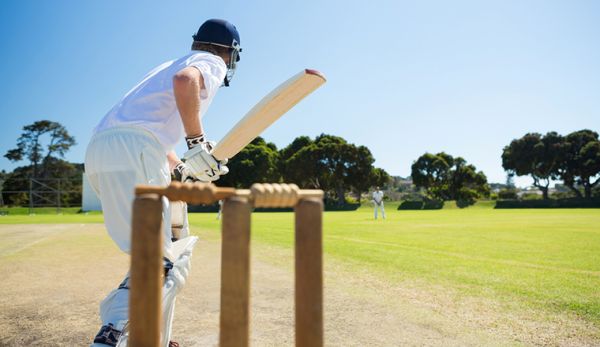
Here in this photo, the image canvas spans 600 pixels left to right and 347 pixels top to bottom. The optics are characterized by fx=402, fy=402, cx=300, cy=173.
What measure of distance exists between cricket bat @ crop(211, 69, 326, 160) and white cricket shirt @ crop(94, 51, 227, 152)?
27cm

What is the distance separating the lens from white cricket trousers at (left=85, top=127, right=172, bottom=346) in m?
2.07

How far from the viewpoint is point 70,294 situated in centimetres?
452

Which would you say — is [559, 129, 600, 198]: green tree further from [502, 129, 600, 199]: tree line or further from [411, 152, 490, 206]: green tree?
[411, 152, 490, 206]: green tree

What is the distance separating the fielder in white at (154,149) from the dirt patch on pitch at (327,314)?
1125mm

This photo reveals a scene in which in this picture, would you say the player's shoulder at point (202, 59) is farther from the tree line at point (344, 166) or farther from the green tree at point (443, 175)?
the green tree at point (443, 175)

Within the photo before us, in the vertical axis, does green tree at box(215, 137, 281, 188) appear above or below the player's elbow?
above

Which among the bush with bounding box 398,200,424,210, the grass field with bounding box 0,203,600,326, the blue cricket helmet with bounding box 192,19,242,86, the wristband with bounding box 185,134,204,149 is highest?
the blue cricket helmet with bounding box 192,19,242,86

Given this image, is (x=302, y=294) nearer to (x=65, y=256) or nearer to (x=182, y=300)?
(x=182, y=300)

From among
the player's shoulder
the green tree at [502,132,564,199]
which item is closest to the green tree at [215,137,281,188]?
the green tree at [502,132,564,199]

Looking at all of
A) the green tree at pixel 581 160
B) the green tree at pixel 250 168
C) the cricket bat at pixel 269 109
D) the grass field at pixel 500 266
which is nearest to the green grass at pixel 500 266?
the grass field at pixel 500 266

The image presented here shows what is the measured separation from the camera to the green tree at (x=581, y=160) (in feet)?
178

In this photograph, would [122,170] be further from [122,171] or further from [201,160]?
[201,160]

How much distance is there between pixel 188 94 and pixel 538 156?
66.1m

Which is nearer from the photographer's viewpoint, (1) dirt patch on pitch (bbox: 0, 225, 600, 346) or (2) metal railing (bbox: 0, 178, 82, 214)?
(1) dirt patch on pitch (bbox: 0, 225, 600, 346)
